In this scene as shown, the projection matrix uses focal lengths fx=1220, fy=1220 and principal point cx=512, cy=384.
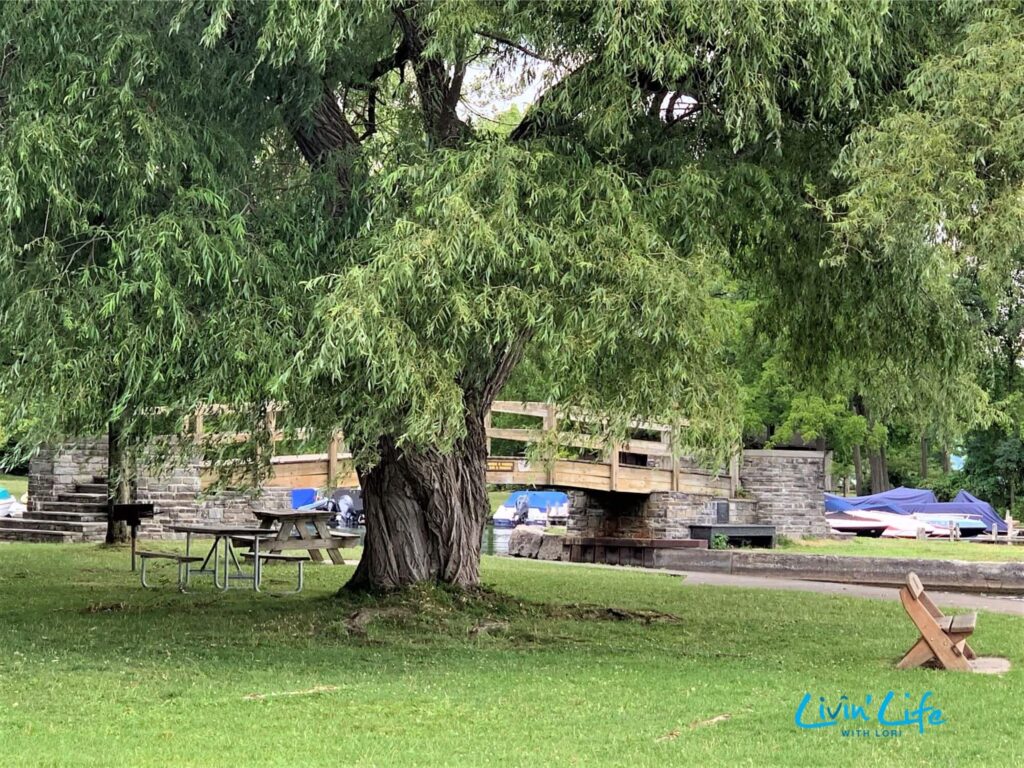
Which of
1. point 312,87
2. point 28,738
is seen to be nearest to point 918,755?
point 28,738

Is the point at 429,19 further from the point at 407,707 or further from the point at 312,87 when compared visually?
the point at 407,707

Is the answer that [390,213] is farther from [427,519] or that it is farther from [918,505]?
[918,505]

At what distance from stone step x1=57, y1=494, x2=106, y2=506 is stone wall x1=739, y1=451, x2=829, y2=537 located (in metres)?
14.3

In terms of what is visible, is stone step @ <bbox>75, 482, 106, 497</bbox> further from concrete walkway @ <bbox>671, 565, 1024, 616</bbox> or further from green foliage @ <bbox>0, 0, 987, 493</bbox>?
green foliage @ <bbox>0, 0, 987, 493</bbox>

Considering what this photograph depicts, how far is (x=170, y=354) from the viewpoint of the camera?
8.56 metres

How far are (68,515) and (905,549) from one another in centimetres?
1715

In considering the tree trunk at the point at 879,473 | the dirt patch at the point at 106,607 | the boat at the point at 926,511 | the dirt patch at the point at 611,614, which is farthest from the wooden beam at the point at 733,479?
the tree trunk at the point at 879,473

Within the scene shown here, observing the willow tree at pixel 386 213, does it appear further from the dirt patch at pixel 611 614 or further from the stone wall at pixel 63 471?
the stone wall at pixel 63 471

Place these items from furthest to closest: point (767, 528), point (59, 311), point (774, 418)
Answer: point (774, 418)
point (767, 528)
point (59, 311)

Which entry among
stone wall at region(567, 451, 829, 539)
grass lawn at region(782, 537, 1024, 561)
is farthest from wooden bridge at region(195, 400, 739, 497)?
grass lawn at region(782, 537, 1024, 561)

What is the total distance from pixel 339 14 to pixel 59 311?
9.36 ft

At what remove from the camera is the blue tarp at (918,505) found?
1507 inches

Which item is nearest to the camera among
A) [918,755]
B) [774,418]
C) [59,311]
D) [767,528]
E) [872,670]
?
[918,755]

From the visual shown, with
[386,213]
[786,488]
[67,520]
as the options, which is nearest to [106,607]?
[386,213]
